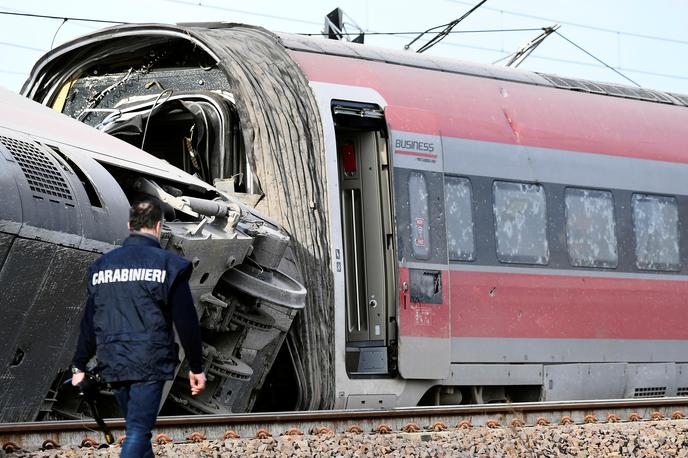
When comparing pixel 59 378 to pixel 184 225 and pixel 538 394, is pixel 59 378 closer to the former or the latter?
pixel 184 225

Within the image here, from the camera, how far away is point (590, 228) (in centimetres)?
1274

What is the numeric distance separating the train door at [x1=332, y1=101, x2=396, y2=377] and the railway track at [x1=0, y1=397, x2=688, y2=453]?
54.9 inches

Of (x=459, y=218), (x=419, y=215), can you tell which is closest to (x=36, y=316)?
(x=419, y=215)

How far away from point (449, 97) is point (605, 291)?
8.28 ft

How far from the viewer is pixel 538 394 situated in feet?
39.6

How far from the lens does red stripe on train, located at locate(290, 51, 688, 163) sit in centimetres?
1145

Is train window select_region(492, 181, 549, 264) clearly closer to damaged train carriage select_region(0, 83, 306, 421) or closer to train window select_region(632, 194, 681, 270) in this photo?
Answer: train window select_region(632, 194, 681, 270)

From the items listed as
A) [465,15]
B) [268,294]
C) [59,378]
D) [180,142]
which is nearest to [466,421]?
[268,294]

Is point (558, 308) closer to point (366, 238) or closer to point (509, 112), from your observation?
point (509, 112)

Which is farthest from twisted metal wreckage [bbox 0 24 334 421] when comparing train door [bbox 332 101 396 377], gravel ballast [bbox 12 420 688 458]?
gravel ballast [bbox 12 420 688 458]

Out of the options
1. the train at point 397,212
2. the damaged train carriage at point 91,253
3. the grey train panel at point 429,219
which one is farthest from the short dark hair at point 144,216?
the grey train panel at point 429,219

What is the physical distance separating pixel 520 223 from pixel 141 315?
724 cm

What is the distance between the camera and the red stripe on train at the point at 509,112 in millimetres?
11445

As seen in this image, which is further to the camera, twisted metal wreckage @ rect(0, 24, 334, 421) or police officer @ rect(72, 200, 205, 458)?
twisted metal wreckage @ rect(0, 24, 334, 421)
